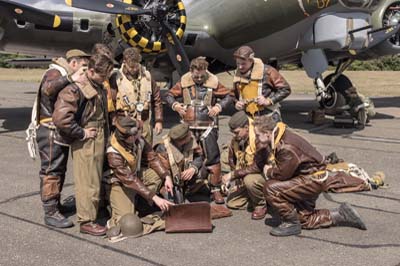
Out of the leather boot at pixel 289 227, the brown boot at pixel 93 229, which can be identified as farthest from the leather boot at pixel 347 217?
the brown boot at pixel 93 229

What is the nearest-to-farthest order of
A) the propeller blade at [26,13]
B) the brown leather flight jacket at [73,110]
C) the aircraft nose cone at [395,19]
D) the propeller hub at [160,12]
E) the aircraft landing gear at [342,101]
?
the brown leather flight jacket at [73,110] → the propeller blade at [26,13] → the propeller hub at [160,12] → the aircraft landing gear at [342,101] → the aircraft nose cone at [395,19]

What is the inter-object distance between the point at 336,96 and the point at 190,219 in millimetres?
8657

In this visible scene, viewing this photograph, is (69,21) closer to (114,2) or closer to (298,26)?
(114,2)

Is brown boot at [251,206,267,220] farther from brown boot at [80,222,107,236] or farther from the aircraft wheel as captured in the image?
the aircraft wheel

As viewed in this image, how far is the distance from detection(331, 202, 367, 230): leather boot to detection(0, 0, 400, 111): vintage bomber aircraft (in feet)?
21.8

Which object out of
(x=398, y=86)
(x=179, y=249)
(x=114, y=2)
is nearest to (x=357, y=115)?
(x=114, y=2)

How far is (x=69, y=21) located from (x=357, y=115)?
7.30 meters

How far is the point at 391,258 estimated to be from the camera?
4.32m

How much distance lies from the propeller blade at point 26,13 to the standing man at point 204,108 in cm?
533

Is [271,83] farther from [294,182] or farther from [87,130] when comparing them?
[87,130]

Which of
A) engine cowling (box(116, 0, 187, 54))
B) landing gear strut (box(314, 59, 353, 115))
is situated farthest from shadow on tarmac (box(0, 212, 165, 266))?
landing gear strut (box(314, 59, 353, 115))

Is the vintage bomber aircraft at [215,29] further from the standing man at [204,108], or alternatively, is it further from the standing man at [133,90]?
the standing man at [204,108]

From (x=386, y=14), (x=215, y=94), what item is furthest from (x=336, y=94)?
(x=215, y=94)

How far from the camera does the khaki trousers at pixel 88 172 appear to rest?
4.75m
